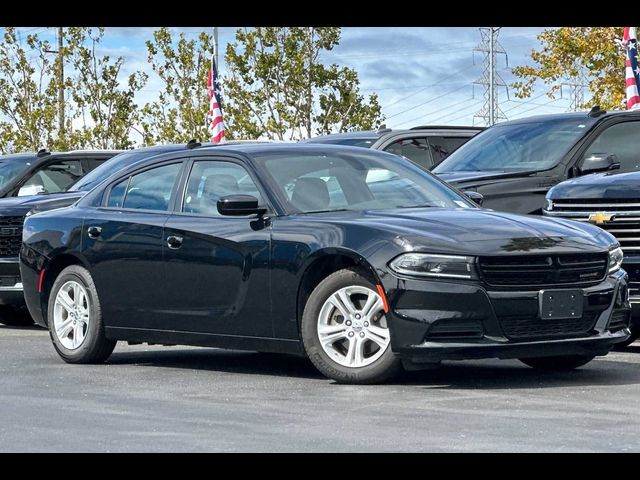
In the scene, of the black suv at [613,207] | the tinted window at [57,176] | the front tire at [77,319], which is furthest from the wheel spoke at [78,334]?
the tinted window at [57,176]

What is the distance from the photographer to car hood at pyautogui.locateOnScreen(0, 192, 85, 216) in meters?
15.7

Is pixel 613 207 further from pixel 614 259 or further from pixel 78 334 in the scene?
pixel 78 334

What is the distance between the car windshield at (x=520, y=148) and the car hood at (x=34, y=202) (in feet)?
12.4

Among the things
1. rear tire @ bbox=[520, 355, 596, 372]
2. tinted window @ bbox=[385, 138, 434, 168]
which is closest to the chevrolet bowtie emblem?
rear tire @ bbox=[520, 355, 596, 372]

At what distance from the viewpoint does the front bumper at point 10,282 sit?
1559 cm

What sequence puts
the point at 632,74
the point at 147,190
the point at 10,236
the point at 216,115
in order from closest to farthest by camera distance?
1. the point at 147,190
2. the point at 10,236
3. the point at 632,74
4. the point at 216,115

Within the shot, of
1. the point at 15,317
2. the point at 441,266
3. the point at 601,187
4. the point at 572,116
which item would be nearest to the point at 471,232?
the point at 441,266

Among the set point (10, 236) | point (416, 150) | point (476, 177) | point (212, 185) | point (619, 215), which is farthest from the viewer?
point (416, 150)

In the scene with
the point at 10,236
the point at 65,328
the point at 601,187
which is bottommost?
the point at 65,328

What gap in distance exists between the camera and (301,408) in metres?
8.74

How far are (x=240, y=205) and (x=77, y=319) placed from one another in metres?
2.13

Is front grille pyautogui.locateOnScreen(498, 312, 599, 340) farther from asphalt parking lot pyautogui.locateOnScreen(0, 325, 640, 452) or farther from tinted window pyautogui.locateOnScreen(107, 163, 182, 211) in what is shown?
tinted window pyautogui.locateOnScreen(107, 163, 182, 211)
